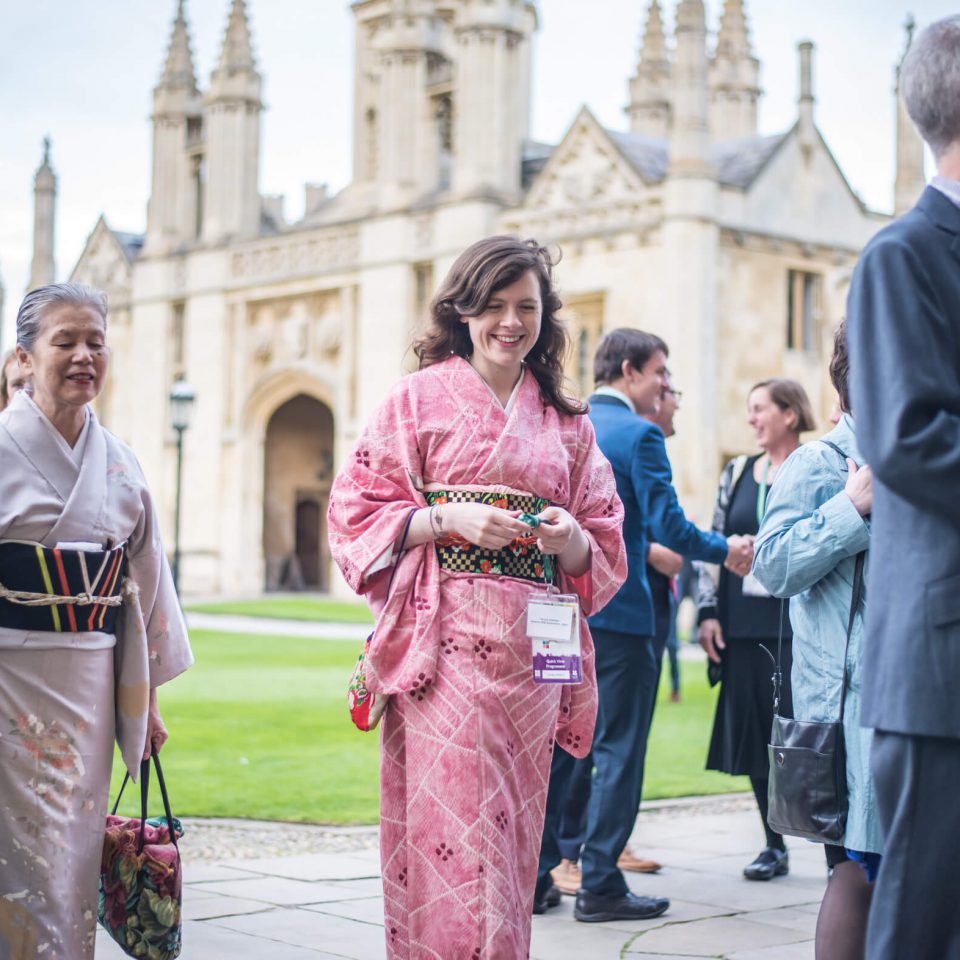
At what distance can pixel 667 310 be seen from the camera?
26.9 meters

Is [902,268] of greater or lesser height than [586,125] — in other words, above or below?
below

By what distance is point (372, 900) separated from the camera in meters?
5.39

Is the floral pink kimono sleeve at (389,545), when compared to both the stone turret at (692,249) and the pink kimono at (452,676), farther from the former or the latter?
the stone turret at (692,249)

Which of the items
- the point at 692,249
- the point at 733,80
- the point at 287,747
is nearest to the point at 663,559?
the point at 287,747

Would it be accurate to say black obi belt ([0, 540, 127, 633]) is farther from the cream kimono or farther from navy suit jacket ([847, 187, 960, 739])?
navy suit jacket ([847, 187, 960, 739])

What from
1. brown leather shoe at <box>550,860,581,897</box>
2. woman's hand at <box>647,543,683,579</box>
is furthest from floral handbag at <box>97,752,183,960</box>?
woman's hand at <box>647,543,683,579</box>

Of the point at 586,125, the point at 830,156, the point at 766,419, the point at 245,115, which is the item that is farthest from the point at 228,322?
the point at 766,419

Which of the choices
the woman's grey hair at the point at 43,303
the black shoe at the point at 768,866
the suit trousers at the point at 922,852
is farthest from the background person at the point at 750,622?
the suit trousers at the point at 922,852

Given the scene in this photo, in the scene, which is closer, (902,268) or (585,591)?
(902,268)

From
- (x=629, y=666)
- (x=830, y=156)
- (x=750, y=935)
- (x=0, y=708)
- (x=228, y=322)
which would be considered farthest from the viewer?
(x=228, y=322)

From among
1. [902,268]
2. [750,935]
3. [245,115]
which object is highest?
[245,115]

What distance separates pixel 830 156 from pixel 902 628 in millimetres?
27738

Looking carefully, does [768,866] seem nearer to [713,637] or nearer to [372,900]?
[713,637]

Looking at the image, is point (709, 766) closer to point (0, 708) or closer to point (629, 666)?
point (629, 666)
